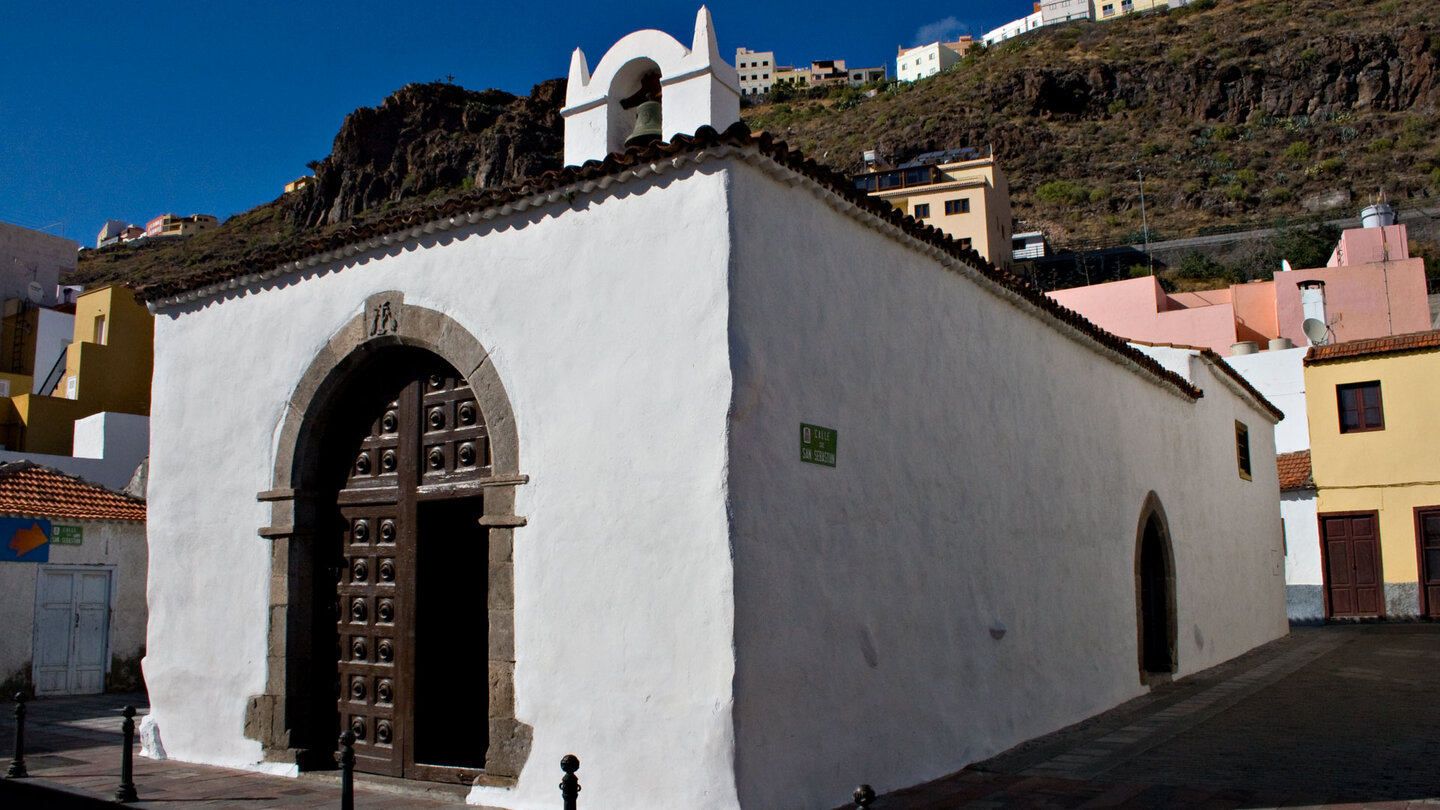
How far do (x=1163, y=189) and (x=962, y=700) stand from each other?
5316 cm

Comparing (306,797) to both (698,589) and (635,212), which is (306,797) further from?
(635,212)

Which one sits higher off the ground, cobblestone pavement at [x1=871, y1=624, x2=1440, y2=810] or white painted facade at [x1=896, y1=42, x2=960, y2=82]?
white painted facade at [x1=896, y1=42, x2=960, y2=82]

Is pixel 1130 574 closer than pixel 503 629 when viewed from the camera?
No

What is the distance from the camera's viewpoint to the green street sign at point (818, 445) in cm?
618

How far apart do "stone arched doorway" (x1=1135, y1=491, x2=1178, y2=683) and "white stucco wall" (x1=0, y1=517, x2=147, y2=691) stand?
12.9 meters

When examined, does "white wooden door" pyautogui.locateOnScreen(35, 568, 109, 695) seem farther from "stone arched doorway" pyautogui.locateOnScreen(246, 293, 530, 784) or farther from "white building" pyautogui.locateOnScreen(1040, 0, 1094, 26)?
"white building" pyautogui.locateOnScreen(1040, 0, 1094, 26)

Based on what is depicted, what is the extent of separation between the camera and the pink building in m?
28.6

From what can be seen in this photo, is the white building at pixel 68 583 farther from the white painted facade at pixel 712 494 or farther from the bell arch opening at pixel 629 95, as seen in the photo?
the bell arch opening at pixel 629 95

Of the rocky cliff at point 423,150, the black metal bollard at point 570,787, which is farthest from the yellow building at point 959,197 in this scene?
the black metal bollard at point 570,787

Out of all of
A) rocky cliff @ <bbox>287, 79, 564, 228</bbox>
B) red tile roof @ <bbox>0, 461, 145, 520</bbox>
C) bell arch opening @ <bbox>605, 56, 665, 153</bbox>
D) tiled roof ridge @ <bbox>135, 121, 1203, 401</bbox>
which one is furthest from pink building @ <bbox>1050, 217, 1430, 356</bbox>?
rocky cliff @ <bbox>287, 79, 564, 228</bbox>

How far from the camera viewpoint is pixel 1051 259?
160ft

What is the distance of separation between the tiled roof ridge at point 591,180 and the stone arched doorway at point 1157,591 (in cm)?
352

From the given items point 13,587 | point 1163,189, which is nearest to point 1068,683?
point 13,587

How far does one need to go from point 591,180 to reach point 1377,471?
19.5 metres
